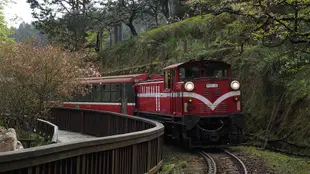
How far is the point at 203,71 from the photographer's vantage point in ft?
47.8

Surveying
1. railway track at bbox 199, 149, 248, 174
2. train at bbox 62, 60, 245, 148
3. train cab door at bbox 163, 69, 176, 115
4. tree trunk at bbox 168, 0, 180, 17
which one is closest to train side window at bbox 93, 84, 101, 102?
train at bbox 62, 60, 245, 148

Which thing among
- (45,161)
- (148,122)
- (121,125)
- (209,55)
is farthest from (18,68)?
(45,161)

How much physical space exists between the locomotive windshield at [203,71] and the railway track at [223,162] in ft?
9.16

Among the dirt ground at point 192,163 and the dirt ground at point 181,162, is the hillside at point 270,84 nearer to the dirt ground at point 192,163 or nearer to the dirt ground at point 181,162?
the dirt ground at point 192,163

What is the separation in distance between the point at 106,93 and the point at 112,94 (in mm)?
832

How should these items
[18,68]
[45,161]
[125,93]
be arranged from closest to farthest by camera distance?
[45,161], [18,68], [125,93]

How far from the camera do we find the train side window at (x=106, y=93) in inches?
925

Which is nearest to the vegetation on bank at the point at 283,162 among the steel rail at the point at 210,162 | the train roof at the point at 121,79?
the steel rail at the point at 210,162

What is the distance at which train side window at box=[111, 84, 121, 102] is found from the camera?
2242cm

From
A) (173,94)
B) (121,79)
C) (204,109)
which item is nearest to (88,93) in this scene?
(121,79)

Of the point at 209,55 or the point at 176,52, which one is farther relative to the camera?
the point at 176,52

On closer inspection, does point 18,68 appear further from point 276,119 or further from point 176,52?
point 176,52

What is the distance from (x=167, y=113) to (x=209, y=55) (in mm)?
7768

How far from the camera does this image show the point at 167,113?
49.7ft
